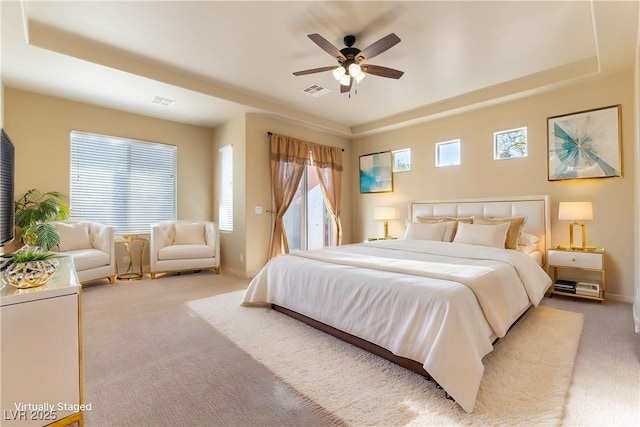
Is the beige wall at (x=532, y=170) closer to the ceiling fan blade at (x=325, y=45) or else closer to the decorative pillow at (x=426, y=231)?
the decorative pillow at (x=426, y=231)

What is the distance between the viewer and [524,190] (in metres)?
4.14

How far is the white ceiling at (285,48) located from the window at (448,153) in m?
0.63

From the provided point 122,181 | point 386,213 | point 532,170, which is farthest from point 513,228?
point 122,181

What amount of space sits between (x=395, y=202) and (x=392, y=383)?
4.18 meters

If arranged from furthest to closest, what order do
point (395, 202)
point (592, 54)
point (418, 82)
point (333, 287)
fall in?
point (395, 202)
point (418, 82)
point (592, 54)
point (333, 287)

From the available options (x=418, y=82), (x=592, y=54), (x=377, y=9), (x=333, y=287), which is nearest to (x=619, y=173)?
(x=592, y=54)

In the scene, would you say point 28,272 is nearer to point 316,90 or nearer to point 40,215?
point 40,215

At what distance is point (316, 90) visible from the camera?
4.28 meters

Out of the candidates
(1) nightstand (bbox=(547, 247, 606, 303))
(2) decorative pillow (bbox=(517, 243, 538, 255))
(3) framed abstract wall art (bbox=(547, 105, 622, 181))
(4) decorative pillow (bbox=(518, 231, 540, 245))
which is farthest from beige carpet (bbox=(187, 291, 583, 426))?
(3) framed abstract wall art (bbox=(547, 105, 622, 181))

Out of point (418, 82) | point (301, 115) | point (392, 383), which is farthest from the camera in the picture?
point (301, 115)

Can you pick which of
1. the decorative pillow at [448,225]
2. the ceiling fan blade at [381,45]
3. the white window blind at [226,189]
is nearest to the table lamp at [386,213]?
the decorative pillow at [448,225]

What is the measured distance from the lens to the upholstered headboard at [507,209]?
3854 millimetres

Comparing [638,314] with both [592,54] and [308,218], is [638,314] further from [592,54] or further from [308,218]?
[308,218]

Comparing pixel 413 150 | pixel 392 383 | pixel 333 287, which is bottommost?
pixel 392 383
